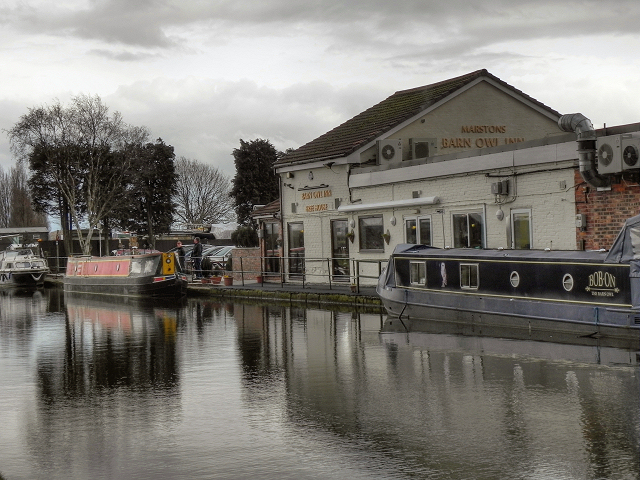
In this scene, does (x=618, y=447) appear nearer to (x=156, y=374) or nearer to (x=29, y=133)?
(x=156, y=374)

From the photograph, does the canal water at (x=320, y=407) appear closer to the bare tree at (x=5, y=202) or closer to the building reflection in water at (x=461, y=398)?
the building reflection in water at (x=461, y=398)

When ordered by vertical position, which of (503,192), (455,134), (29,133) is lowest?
(503,192)

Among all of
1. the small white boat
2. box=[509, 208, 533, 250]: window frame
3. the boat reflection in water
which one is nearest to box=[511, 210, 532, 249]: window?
box=[509, 208, 533, 250]: window frame

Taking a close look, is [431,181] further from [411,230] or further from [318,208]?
[318,208]

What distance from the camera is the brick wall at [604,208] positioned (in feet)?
69.0

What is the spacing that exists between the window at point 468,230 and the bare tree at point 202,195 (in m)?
74.0

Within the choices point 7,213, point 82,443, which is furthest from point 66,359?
point 7,213

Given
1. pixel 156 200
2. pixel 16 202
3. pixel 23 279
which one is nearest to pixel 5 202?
pixel 16 202

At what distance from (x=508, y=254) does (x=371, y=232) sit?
11962 millimetres

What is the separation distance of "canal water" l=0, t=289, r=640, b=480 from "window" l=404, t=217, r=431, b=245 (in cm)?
909

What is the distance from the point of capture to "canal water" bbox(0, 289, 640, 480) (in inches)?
Answer: 326

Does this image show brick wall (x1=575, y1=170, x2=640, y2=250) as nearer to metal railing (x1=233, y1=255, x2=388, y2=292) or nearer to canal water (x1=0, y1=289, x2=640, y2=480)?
canal water (x1=0, y1=289, x2=640, y2=480)

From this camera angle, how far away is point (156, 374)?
14328mm

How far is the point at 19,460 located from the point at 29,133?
5204 cm
